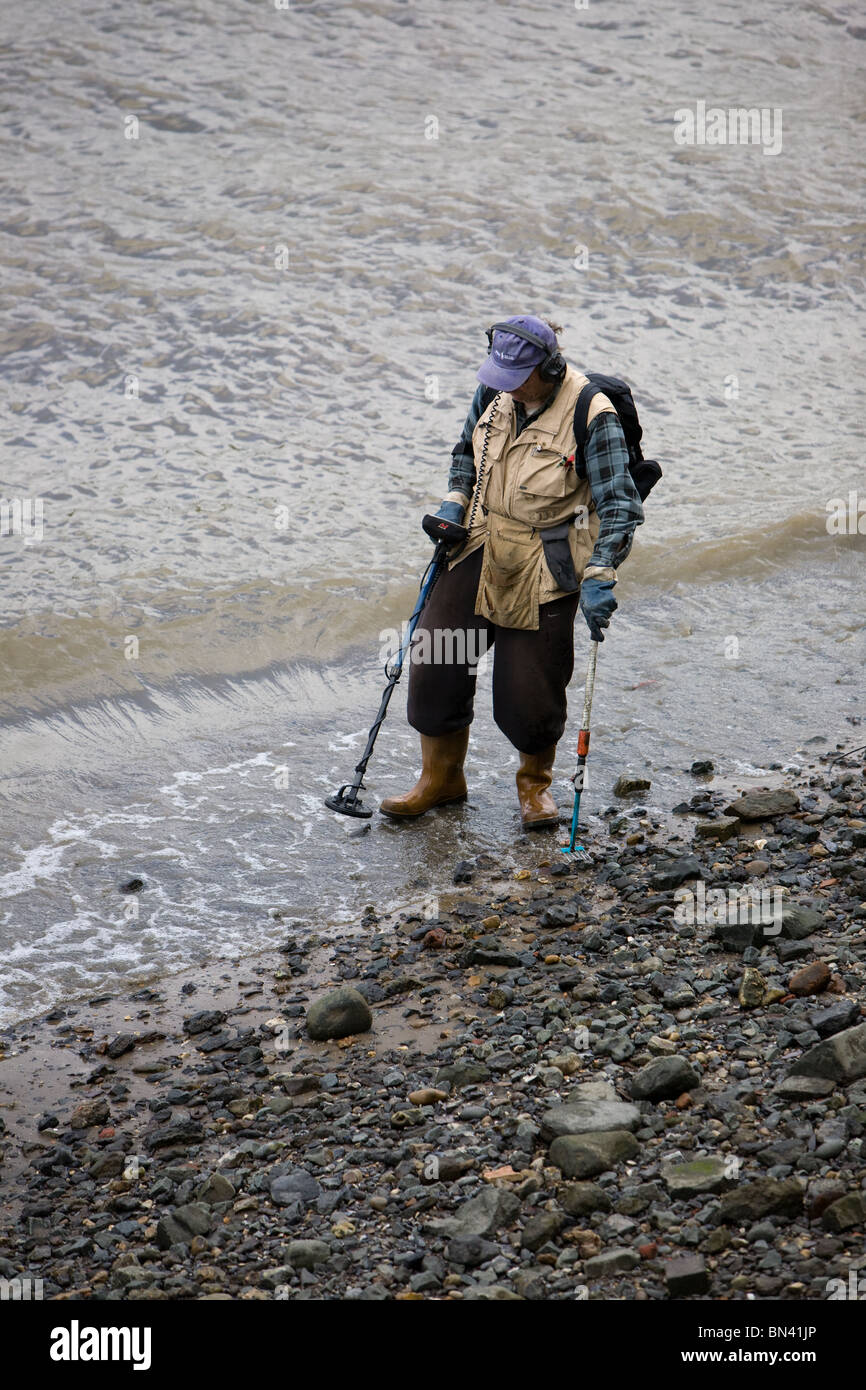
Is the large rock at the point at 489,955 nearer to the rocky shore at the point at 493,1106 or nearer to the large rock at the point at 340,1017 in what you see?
the rocky shore at the point at 493,1106

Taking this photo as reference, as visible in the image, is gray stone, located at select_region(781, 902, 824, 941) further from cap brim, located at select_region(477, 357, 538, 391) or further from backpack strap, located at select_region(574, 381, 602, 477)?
cap brim, located at select_region(477, 357, 538, 391)

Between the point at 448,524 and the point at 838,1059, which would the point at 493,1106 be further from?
the point at 448,524

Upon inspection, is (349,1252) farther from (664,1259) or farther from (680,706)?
(680,706)

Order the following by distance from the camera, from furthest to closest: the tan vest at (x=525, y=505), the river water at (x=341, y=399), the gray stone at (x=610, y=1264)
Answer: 1. the river water at (x=341, y=399)
2. the tan vest at (x=525, y=505)
3. the gray stone at (x=610, y=1264)

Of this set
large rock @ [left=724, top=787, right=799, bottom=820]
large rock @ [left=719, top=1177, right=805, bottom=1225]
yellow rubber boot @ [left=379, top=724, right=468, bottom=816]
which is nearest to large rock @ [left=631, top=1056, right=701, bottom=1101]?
large rock @ [left=719, top=1177, right=805, bottom=1225]

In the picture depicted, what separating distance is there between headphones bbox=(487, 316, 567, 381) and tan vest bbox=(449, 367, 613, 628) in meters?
0.12

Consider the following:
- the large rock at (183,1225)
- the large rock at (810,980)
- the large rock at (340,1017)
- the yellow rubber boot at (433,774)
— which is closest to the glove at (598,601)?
the yellow rubber boot at (433,774)

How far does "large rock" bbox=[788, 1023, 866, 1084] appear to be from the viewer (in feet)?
10.8

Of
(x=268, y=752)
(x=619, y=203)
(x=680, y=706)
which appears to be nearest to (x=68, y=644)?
(x=268, y=752)

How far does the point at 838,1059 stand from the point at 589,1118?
0.68m

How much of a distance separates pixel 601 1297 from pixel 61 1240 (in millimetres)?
1445

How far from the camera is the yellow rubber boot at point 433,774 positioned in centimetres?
588

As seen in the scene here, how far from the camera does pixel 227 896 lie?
5328 mm

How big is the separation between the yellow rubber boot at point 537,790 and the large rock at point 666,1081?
7.64 ft
